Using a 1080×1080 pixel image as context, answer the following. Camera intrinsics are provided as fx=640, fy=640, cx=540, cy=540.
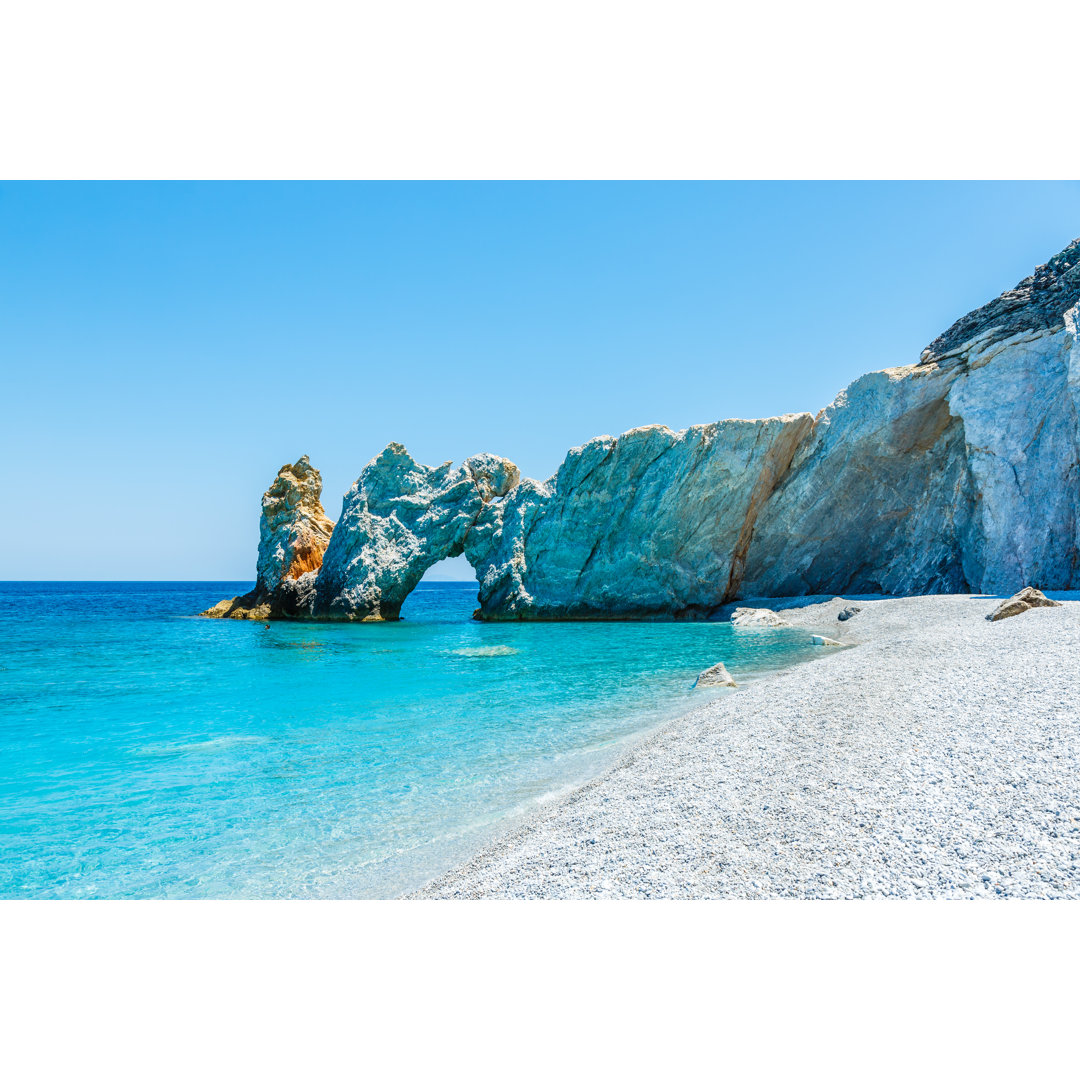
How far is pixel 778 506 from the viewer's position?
32250 mm

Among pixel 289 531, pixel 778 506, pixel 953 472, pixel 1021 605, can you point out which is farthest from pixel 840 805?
pixel 289 531

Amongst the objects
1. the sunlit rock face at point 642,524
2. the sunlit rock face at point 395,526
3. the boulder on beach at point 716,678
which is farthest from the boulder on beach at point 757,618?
the sunlit rock face at point 395,526

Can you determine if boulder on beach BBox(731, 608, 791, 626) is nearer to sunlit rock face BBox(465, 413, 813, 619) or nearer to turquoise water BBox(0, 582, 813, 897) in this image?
sunlit rock face BBox(465, 413, 813, 619)

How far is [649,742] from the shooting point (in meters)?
8.54

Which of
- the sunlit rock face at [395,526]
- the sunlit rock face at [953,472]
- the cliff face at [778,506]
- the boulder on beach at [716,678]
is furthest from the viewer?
the sunlit rock face at [395,526]

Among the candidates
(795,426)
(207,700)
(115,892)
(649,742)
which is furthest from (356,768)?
(795,426)

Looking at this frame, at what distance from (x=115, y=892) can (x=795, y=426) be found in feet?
105

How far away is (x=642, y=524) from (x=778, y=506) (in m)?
6.83

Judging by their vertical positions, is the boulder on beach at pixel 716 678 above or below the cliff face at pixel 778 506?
below

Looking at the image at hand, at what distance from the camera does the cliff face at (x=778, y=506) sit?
23.0 m

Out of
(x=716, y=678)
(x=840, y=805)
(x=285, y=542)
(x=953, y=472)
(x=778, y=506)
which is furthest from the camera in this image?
(x=285, y=542)

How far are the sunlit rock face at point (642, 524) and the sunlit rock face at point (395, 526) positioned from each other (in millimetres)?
3087

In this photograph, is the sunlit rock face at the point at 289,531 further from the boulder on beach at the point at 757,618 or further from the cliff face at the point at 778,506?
the boulder on beach at the point at 757,618

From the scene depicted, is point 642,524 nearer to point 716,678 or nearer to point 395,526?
point 395,526
